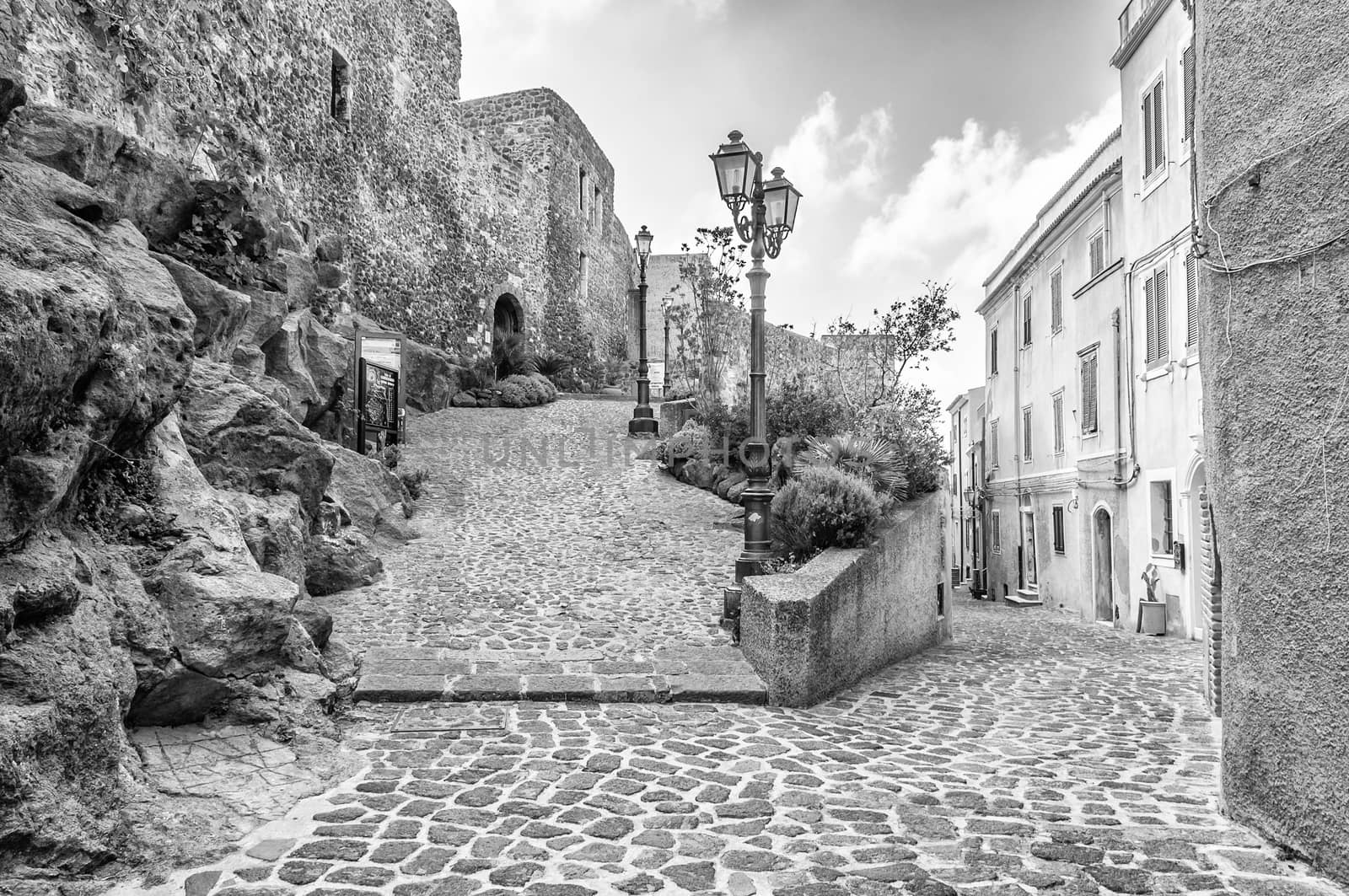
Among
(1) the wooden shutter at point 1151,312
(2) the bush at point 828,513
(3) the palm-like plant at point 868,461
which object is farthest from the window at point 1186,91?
(2) the bush at point 828,513

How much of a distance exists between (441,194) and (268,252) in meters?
13.5

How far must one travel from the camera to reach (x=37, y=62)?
7.82 m

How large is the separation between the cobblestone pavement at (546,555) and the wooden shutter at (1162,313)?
6.79 meters

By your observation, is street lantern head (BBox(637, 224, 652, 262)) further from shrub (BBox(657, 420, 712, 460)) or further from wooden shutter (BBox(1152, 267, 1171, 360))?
wooden shutter (BBox(1152, 267, 1171, 360))

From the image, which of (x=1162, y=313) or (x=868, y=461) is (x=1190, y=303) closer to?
(x=1162, y=313)

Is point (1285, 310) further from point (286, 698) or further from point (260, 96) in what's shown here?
point (260, 96)

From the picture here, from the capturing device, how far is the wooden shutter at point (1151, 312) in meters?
13.3

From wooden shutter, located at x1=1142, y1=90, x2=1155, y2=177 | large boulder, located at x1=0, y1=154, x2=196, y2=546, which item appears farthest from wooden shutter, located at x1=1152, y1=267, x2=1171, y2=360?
large boulder, located at x1=0, y1=154, x2=196, y2=546

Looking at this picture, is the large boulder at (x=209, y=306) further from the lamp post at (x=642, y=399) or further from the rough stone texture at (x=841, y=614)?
the lamp post at (x=642, y=399)

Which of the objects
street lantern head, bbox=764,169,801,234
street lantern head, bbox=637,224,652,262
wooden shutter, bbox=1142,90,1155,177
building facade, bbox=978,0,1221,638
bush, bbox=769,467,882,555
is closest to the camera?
bush, bbox=769,467,882,555

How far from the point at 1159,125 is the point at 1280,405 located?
11732mm

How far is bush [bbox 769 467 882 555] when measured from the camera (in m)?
8.17

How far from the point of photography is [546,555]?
10.8 m

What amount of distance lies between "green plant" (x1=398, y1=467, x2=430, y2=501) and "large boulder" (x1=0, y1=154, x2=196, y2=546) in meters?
7.67
